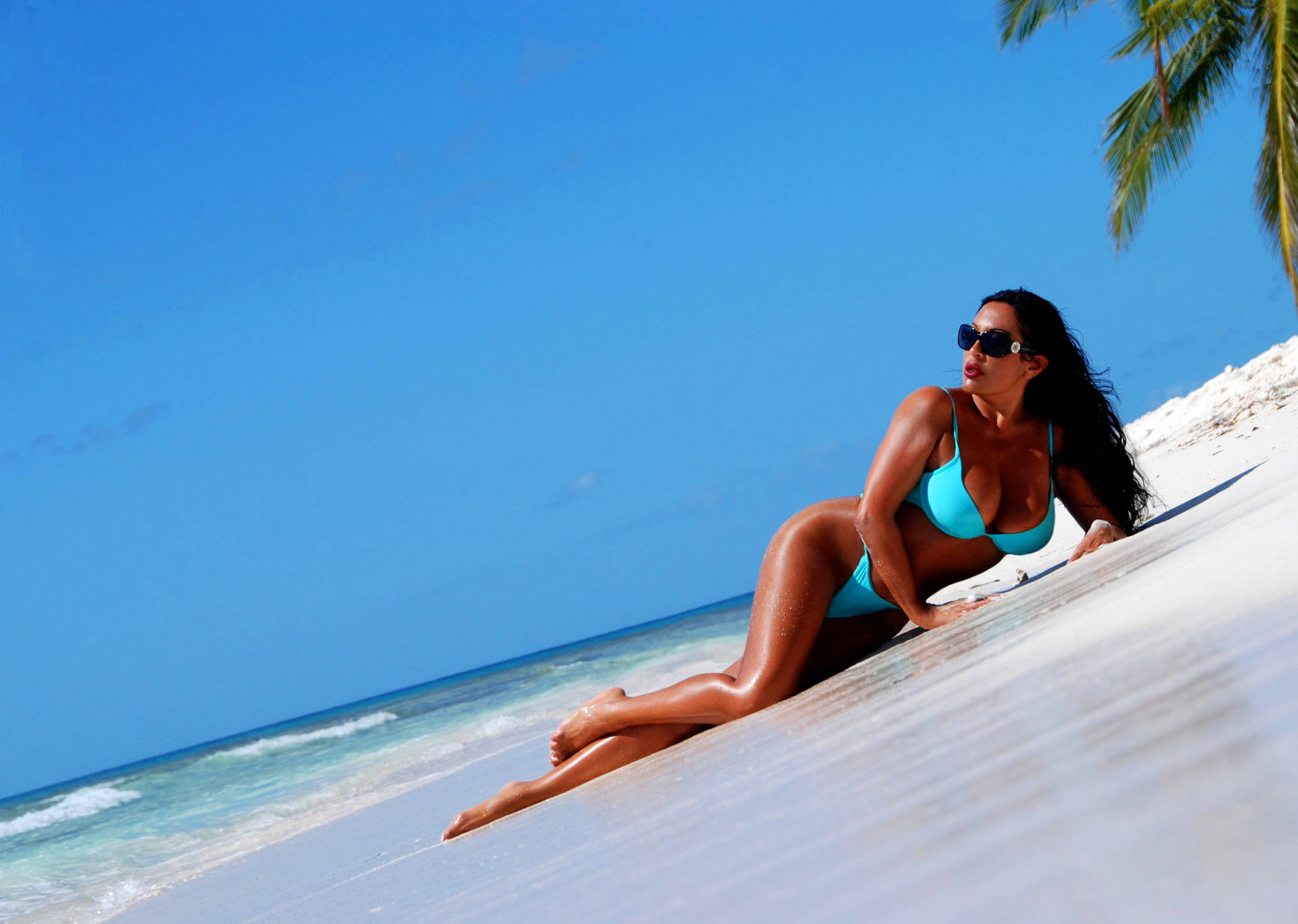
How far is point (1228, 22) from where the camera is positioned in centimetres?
1165

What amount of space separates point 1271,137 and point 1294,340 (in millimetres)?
1960

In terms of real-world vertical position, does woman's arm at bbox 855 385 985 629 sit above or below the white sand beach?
above

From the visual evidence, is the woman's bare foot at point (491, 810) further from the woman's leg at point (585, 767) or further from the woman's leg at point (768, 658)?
the woman's leg at point (768, 658)

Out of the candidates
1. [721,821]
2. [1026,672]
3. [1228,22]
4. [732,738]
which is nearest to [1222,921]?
[721,821]

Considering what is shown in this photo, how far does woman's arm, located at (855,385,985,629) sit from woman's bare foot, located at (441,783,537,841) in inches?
54.2

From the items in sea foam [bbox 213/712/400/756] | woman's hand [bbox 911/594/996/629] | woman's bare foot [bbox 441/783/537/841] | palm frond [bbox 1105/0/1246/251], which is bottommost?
woman's bare foot [bbox 441/783/537/841]

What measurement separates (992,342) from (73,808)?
16.2m

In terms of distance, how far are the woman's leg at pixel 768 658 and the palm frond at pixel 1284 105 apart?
312 inches

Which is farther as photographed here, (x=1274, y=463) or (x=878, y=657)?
(x=1274, y=463)

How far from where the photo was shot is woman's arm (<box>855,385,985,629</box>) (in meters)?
3.46

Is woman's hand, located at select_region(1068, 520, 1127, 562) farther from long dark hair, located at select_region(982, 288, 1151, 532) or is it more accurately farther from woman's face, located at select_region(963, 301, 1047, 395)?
woman's face, located at select_region(963, 301, 1047, 395)

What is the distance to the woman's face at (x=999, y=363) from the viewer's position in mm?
3686

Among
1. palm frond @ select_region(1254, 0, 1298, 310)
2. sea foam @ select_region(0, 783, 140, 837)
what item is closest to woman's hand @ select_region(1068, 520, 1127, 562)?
palm frond @ select_region(1254, 0, 1298, 310)

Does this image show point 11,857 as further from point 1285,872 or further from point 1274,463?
point 1285,872
